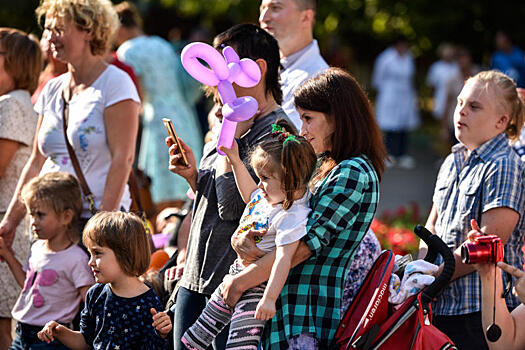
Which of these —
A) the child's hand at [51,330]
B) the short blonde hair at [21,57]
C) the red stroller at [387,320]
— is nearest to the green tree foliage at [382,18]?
the short blonde hair at [21,57]

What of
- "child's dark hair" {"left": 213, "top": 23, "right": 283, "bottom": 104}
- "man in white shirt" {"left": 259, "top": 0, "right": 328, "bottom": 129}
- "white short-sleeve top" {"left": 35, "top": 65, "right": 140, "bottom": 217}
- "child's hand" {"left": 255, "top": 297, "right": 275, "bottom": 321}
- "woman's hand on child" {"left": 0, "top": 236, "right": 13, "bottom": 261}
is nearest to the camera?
"child's hand" {"left": 255, "top": 297, "right": 275, "bottom": 321}

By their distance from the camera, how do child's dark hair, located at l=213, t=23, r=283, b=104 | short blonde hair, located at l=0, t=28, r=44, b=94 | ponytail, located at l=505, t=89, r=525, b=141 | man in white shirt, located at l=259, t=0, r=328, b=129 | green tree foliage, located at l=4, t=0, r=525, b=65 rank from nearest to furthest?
1. child's dark hair, located at l=213, t=23, r=283, b=104
2. ponytail, located at l=505, t=89, r=525, b=141
3. man in white shirt, located at l=259, t=0, r=328, b=129
4. short blonde hair, located at l=0, t=28, r=44, b=94
5. green tree foliage, located at l=4, t=0, r=525, b=65

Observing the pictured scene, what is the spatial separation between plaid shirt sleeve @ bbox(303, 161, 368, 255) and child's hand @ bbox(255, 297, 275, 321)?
9.9 inches

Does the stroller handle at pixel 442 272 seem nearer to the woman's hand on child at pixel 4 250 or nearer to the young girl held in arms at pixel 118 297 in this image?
the young girl held in arms at pixel 118 297

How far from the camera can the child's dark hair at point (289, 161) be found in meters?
3.07

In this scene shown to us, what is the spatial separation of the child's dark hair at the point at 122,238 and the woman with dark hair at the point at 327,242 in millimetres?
688

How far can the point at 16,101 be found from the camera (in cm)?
500

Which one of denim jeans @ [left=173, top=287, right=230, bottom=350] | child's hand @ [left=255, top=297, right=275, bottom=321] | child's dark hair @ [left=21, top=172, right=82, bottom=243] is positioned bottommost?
denim jeans @ [left=173, top=287, right=230, bottom=350]

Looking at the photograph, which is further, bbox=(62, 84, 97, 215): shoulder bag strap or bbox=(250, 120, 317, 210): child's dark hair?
bbox=(62, 84, 97, 215): shoulder bag strap

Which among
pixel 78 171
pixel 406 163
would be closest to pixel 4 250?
pixel 78 171

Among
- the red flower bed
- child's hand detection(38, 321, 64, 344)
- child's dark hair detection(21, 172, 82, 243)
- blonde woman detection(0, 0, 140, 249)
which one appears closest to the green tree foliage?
the red flower bed

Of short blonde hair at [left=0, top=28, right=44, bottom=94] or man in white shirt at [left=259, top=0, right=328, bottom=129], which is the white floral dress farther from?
man in white shirt at [left=259, top=0, right=328, bottom=129]

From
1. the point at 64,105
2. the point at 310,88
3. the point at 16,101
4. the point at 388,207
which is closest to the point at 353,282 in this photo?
the point at 310,88

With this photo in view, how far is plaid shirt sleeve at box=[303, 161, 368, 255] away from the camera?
10.0 feet
